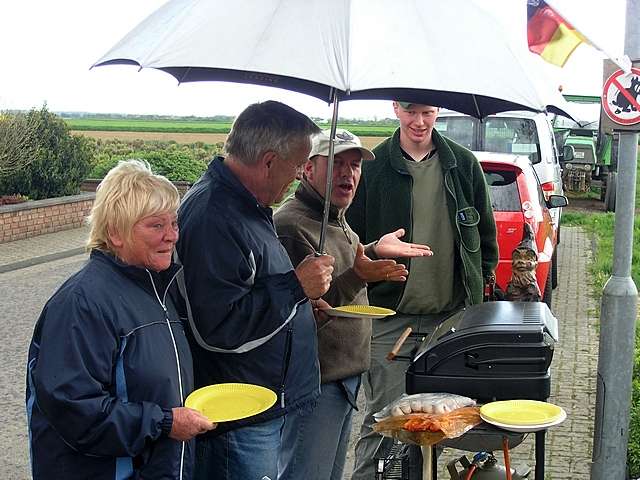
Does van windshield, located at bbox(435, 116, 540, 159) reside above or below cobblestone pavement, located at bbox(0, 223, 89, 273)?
above

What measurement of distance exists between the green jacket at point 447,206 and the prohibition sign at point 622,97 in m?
0.69

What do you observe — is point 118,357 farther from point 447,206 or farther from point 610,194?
point 610,194

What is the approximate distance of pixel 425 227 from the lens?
13.5 ft

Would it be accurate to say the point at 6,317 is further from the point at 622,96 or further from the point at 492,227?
the point at 622,96

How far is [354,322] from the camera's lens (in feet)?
11.2

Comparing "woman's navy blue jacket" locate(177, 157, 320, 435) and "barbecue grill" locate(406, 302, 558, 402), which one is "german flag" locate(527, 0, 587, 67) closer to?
"barbecue grill" locate(406, 302, 558, 402)

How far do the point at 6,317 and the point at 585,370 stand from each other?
225 inches

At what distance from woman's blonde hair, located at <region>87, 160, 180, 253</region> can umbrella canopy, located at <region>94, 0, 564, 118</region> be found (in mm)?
381

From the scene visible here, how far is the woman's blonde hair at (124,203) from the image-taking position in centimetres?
252

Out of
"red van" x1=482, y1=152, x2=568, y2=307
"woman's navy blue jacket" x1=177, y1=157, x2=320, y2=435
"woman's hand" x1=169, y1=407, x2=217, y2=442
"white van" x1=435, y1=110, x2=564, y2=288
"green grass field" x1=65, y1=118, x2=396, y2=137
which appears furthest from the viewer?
"green grass field" x1=65, y1=118, x2=396, y2=137

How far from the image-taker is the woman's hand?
246 cm

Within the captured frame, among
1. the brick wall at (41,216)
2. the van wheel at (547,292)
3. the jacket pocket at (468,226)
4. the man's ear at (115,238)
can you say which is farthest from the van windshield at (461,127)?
the man's ear at (115,238)

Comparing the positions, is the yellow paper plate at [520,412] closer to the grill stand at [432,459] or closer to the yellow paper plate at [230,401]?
the grill stand at [432,459]

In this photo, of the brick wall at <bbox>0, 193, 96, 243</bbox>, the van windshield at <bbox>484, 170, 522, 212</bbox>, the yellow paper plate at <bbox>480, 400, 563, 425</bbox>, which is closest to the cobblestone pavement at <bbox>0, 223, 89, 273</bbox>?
the brick wall at <bbox>0, 193, 96, 243</bbox>
